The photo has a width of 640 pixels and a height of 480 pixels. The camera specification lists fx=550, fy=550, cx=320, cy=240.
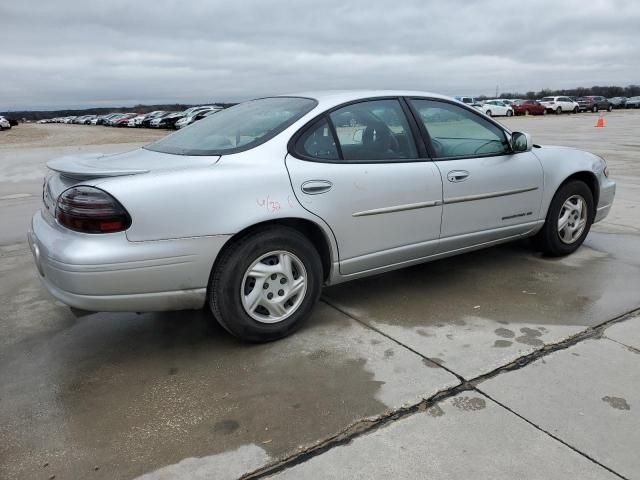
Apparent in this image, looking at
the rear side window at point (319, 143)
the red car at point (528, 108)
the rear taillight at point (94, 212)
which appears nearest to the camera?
the rear taillight at point (94, 212)

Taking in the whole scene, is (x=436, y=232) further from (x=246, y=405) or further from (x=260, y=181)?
(x=246, y=405)

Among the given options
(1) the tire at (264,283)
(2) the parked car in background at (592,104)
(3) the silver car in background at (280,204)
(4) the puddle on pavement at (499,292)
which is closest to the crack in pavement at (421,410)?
(4) the puddle on pavement at (499,292)

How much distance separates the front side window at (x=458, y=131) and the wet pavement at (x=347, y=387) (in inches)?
40.5

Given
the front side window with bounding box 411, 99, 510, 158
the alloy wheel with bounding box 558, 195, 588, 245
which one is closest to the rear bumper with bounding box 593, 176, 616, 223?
the alloy wheel with bounding box 558, 195, 588, 245

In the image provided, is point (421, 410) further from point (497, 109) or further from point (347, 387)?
point (497, 109)

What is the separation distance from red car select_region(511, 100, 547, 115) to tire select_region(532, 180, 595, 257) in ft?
142

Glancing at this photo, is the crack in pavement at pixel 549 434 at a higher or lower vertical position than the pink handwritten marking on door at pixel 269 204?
lower

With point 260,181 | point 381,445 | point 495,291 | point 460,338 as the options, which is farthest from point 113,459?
point 495,291

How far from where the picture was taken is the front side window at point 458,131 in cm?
395

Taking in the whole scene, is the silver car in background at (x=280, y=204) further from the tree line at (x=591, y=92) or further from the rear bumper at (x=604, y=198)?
the tree line at (x=591, y=92)

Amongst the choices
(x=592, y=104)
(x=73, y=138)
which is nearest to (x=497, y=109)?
(x=592, y=104)

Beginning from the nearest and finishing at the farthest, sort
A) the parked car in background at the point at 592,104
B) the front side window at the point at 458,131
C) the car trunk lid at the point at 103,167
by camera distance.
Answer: the car trunk lid at the point at 103,167
the front side window at the point at 458,131
the parked car in background at the point at 592,104

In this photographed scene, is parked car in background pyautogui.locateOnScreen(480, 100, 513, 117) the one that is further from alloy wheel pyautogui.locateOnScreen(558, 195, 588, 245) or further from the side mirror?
the side mirror

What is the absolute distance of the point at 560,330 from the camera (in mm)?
3395
